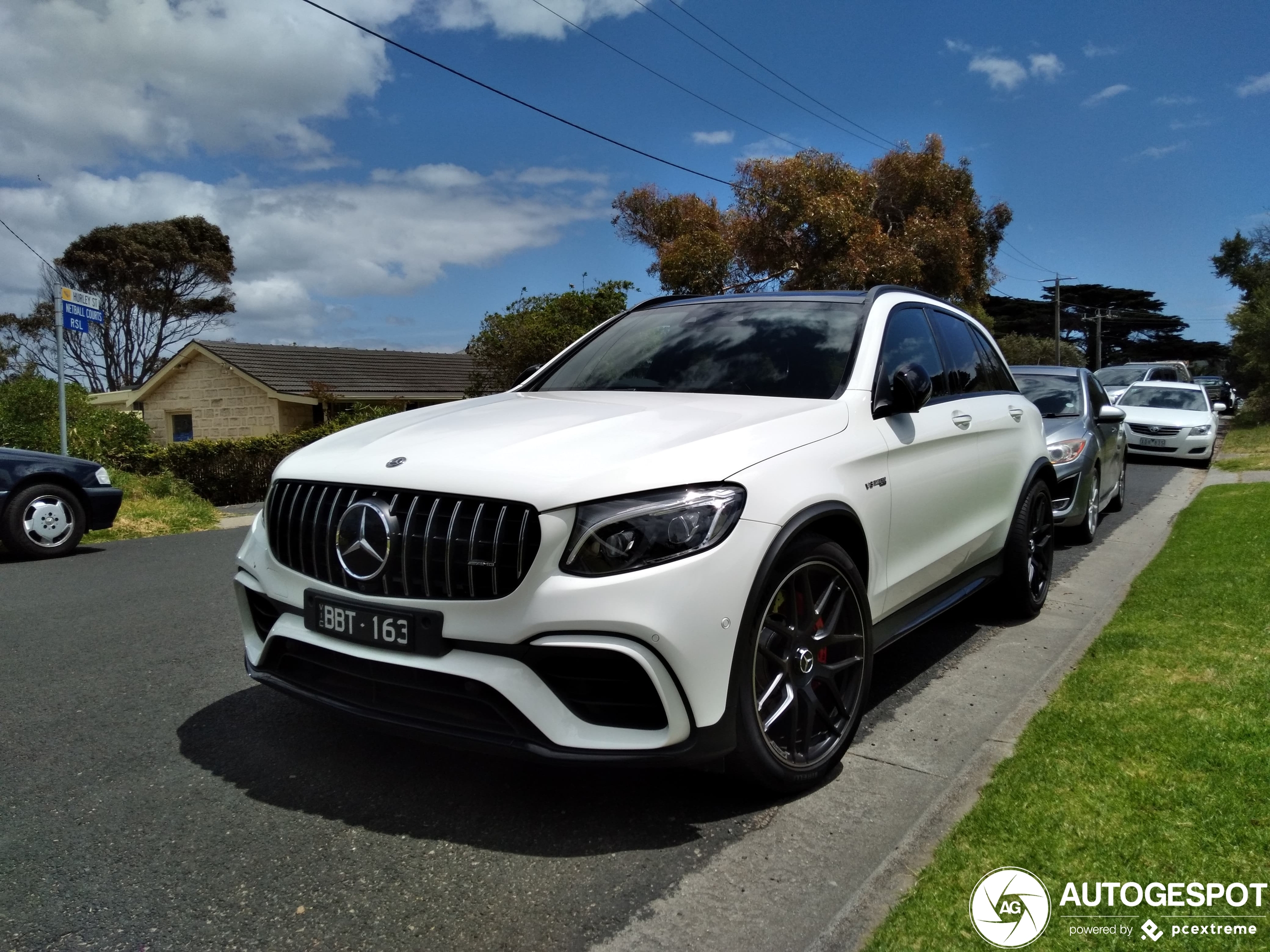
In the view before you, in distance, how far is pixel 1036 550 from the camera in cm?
586

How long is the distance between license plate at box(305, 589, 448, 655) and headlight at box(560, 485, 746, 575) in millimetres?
458

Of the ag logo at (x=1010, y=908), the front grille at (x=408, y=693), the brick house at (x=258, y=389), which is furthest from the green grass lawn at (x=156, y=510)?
the brick house at (x=258, y=389)

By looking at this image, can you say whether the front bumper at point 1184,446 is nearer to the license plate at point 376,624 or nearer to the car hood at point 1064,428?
the car hood at point 1064,428

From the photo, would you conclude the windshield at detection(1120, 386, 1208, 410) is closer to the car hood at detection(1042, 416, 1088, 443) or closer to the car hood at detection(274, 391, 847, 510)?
the car hood at detection(1042, 416, 1088, 443)

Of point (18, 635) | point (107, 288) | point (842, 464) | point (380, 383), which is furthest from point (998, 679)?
point (107, 288)

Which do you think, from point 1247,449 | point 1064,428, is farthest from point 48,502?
point 1247,449

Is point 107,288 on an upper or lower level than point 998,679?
upper

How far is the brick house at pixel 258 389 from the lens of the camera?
94.9 ft

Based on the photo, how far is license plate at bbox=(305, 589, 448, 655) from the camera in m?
2.89

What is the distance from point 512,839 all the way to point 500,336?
67.9 feet

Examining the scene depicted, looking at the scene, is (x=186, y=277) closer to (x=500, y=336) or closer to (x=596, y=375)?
(x=500, y=336)

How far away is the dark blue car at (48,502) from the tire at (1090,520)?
29.0 feet

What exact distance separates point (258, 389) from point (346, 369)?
12.4 ft

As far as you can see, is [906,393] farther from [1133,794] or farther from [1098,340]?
[1098,340]
